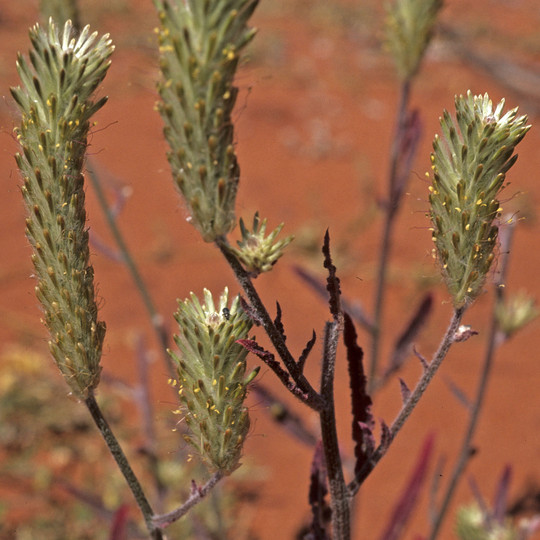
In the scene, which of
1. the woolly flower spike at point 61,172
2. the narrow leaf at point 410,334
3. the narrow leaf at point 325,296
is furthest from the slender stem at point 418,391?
the narrow leaf at point 410,334

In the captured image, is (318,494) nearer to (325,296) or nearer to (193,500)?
(193,500)

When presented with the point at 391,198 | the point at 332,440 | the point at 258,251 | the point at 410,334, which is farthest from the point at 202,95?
the point at 410,334

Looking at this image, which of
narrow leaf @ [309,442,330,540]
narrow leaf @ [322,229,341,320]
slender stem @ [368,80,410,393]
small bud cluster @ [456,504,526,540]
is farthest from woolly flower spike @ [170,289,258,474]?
small bud cluster @ [456,504,526,540]

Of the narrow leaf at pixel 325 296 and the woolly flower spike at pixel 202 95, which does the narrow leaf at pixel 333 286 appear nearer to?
the woolly flower spike at pixel 202 95

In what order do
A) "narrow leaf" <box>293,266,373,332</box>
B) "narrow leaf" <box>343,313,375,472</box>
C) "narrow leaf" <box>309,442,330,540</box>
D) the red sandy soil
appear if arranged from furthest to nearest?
the red sandy soil, "narrow leaf" <box>293,266,373,332</box>, "narrow leaf" <box>309,442,330,540</box>, "narrow leaf" <box>343,313,375,472</box>

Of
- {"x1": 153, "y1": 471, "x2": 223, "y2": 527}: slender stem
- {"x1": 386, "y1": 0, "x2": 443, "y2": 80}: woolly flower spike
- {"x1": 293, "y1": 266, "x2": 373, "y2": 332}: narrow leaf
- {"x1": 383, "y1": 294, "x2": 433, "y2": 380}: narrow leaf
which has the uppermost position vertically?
{"x1": 386, "y1": 0, "x2": 443, "y2": 80}: woolly flower spike

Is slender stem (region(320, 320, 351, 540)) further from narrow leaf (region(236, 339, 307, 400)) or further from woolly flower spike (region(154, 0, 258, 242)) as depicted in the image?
woolly flower spike (region(154, 0, 258, 242))

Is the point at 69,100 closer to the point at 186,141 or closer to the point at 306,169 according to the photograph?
the point at 186,141
